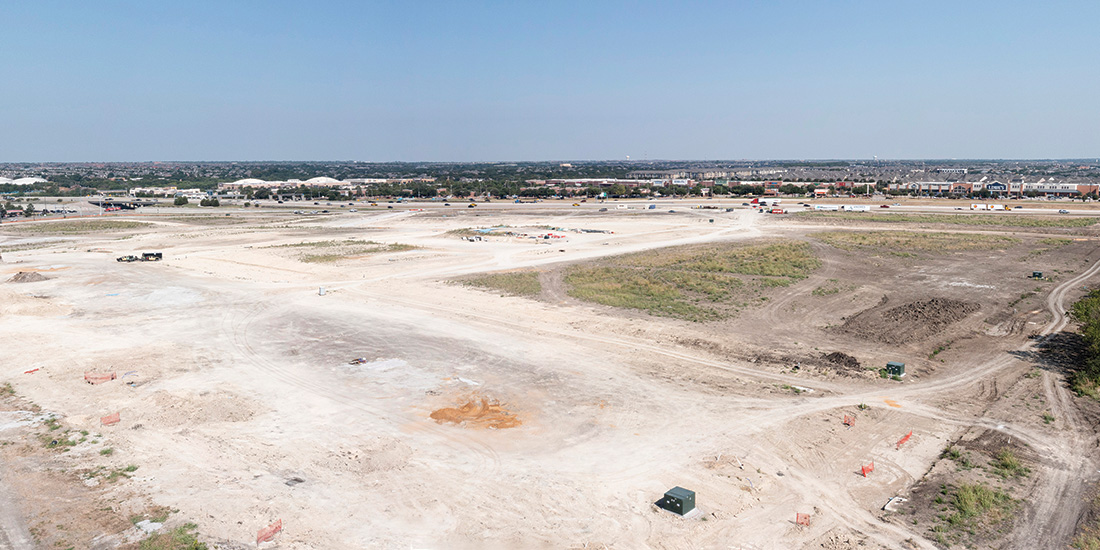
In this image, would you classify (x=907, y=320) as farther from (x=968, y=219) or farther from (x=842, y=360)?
(x=968, y=219)

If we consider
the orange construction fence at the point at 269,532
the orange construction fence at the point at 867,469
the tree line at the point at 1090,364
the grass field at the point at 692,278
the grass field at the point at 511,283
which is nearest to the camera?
the orange construction fence at the point at 269,532

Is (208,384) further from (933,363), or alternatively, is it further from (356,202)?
(356,202)

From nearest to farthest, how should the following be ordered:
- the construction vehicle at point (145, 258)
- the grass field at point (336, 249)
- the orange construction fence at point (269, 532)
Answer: the orange construction fence at point (269, 532)
the construction vehicle at point (145, 258)
the grass field at point (336, 249)

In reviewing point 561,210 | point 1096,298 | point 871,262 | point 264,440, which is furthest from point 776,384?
point 561,210

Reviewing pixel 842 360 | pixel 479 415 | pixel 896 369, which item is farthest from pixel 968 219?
pixel 479 415

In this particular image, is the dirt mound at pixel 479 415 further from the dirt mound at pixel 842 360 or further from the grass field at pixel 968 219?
the grass field at pixel 968 219

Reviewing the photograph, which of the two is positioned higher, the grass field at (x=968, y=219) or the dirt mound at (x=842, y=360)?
the grass field at (x=968, y=219)

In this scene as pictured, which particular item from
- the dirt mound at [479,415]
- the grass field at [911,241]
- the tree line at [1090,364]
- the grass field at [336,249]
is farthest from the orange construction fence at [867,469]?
the grass field at [911,241]

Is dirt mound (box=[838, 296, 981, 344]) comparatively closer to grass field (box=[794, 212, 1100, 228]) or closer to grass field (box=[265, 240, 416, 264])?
grass field (box=[265, 240, 416, 264])
